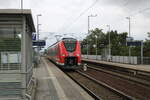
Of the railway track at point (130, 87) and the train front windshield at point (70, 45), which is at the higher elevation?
the train front windshield at point (70, 45)

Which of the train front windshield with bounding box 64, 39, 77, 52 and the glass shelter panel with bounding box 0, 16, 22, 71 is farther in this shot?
the train front windshield with bounding box 64, 39, 77, 52

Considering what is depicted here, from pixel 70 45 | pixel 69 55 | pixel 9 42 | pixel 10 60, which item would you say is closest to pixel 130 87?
pixel 10 60

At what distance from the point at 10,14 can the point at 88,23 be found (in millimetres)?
64840

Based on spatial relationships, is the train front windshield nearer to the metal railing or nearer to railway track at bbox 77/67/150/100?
railway track at bbox 77/67/150/100

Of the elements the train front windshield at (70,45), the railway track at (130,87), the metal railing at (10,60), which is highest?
the train front windshield at (70,45)

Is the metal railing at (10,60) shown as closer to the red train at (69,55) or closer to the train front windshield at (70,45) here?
the red train at (69,55)

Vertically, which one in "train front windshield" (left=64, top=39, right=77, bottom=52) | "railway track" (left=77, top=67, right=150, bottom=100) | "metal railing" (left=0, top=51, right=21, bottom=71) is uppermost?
"train front windshield" (left=64, top=39, right=77, bottom=52)

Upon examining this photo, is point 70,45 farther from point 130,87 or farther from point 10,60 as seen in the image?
point 10,60

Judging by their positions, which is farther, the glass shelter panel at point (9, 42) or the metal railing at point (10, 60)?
the metal railing at point (10, 60)

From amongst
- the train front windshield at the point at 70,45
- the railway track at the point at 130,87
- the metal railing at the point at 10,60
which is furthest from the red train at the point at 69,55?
the metal railing at the point at 10,60

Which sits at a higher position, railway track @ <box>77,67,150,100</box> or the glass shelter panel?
the glass shelter panel

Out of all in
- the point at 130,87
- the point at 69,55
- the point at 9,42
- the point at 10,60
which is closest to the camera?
the point at 9,42

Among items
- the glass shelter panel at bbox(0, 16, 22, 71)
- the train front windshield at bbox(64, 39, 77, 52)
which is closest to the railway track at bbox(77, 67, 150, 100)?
the glass shelter panel at bbox(0, 16, 22, 71)

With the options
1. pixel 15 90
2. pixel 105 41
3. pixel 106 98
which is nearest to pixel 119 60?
pixel 106 98
